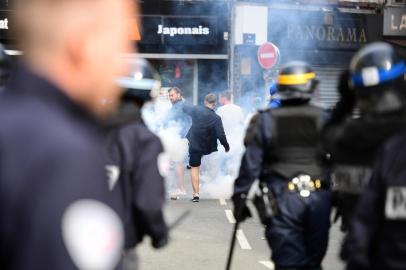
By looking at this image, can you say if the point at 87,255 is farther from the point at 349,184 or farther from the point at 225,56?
the point at 225,56

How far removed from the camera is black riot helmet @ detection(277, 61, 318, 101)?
3.93 m

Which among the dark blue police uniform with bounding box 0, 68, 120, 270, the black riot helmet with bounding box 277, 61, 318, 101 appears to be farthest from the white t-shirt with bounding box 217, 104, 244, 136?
the dark blue police uniform with bounding box 0, 68, 120, 270

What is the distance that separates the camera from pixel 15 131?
89 centimetres

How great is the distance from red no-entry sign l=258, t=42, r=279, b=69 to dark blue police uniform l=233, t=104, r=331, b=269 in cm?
874

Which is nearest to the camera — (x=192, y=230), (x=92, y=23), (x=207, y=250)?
(x=92, y=23)

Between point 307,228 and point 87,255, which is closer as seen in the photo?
point 87,255

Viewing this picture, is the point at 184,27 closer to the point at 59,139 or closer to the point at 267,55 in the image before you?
the point at 267,55

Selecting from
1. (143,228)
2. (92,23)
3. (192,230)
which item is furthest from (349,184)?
(192,230)

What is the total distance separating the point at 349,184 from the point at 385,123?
40 cm

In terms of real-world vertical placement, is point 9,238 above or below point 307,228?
above

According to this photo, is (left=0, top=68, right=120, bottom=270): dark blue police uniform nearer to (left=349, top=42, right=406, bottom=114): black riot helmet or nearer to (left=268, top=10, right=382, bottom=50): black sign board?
(left=349, top=42, right=406, bottom=114): black riot helmet

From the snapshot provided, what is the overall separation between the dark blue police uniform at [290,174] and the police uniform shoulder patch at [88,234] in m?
2.93

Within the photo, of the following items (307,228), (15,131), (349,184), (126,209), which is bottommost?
(307,228)

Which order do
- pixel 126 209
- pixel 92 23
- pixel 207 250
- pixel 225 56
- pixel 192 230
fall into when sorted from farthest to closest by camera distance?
pixel 225 56 < pixel 192 230 < pixel 207 250 < pixel 126 209 < pixel 92 23
